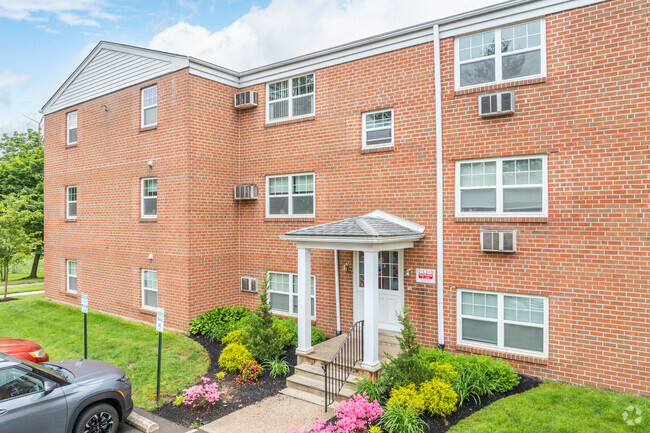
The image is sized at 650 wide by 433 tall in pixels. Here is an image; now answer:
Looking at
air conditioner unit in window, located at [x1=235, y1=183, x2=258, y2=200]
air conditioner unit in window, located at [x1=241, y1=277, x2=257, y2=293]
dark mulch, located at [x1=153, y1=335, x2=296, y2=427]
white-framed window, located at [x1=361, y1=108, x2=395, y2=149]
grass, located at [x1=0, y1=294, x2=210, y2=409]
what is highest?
white-framed window, located at [x1=361, y1=108, x2=395, y2=149]

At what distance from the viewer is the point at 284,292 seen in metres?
12.5

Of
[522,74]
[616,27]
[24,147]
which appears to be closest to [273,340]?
[522,74]

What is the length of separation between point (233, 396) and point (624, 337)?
303 inches

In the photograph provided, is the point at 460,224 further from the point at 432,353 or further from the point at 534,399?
the point at 534,399

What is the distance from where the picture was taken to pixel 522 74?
8.91 meters

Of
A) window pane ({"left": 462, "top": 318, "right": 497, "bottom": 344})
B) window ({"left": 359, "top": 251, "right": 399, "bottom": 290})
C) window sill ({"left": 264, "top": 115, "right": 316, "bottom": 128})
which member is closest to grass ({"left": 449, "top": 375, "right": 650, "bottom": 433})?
window pane ({"left": 462, "top": 318, "right": 497, "bottom": 344})

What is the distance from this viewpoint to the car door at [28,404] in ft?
18.4

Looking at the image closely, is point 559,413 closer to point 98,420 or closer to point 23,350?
point 98,420

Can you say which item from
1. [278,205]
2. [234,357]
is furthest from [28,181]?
[234,357]

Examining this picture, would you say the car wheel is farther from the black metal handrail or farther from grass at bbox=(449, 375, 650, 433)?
grass at bbox=(449, 375, 650, 433)

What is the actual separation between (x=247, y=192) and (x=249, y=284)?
9.64 feet

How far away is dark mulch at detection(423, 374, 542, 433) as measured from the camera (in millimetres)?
6801

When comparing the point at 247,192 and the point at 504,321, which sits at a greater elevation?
the point at 247,192

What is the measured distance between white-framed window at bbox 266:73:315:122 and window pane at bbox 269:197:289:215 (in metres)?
2.47
